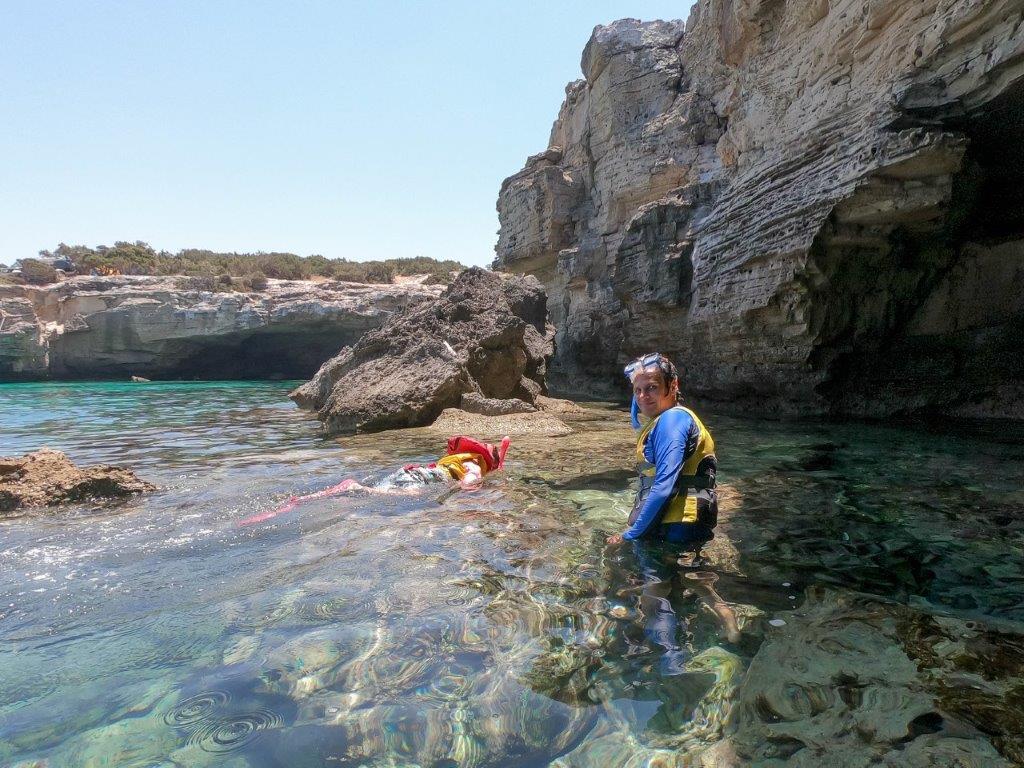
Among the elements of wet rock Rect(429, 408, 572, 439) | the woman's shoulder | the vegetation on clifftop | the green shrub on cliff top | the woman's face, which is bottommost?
wet rock Rect(429, 408, 572, 439)

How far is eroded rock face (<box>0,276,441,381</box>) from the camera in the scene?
2798 cm

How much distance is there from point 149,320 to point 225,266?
11063 millimetres

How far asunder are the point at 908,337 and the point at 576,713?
10427 mm

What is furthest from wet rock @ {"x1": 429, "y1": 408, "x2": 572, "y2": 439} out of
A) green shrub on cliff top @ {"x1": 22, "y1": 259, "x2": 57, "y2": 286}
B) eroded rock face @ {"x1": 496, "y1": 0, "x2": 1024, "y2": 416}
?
green shrub on cliff top @ {"x1": 22, "y1": 259, "x2": 57, "y2": 286}

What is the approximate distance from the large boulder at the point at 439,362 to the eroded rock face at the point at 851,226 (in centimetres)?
368

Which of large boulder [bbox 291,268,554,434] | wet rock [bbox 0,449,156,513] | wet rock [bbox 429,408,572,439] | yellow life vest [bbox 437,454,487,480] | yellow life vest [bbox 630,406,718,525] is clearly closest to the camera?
yellow life vest [bbox 630,406,718,525]

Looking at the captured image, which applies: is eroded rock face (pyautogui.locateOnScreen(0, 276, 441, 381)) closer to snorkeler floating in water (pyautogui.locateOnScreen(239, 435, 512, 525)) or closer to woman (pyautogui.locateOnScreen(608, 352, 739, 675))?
snorkeler floating in water (pyautogui.locateOnScreen(239, 435, 512, 525))

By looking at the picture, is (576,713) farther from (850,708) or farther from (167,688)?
(167,688)

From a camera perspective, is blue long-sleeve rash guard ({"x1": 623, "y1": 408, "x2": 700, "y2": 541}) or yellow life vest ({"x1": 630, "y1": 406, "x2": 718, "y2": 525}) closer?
blue long-sleeve rash guard ({"x1": 623, "y1": 408, "x2": 700, "y2": 541})

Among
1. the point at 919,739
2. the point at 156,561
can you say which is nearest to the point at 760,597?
the point at 919,739

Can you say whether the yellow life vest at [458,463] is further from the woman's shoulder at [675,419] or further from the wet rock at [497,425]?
the woman's shoulder at [675,419]

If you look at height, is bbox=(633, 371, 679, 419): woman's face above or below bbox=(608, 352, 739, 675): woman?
above

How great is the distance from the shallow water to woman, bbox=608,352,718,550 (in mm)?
190

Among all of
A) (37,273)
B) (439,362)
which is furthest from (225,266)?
(439,362)
